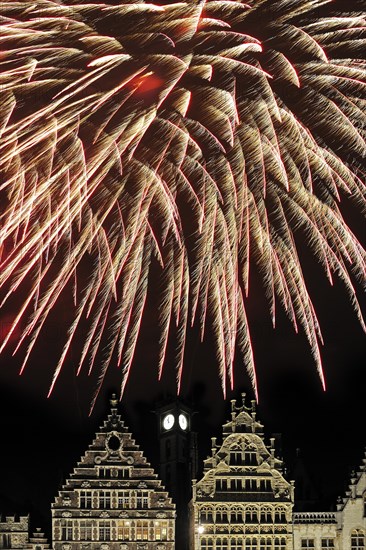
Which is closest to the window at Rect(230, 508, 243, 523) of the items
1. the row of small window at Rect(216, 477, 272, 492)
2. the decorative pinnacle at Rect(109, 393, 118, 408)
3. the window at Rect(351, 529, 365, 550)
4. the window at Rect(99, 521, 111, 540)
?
the row of small window at Rect(216, 477, 272, 492)

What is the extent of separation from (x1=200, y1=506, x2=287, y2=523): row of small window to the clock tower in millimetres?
3024

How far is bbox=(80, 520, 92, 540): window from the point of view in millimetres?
46656

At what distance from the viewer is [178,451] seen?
50.9m

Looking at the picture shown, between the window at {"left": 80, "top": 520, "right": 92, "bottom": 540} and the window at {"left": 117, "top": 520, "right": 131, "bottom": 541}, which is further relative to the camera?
the window at {"left": 117, "top": 520, "right": 131, "bottom": 541}

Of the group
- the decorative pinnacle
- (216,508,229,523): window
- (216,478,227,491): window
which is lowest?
(216,508,229,523): window

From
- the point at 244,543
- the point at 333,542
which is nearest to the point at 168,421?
the point at 244,543

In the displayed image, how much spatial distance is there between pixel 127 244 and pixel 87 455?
16721 mm

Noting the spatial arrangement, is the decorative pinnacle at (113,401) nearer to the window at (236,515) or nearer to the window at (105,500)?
the window at (105,500)

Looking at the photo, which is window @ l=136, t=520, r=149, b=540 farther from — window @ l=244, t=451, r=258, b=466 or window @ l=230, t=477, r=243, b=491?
window @ l=244, t=451, r=258, b=466

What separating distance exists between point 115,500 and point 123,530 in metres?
1.24

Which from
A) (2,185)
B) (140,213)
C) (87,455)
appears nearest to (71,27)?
(2,185)

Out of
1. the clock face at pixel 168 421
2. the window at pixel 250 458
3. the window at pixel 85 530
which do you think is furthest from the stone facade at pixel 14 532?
the window at pixel 250 458

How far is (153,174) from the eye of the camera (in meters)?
32.0

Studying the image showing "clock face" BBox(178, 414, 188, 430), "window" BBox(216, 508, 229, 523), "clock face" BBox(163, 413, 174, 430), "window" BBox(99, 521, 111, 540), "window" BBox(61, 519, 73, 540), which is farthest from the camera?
"clock face" BBox(163, 413, 174, 430)
